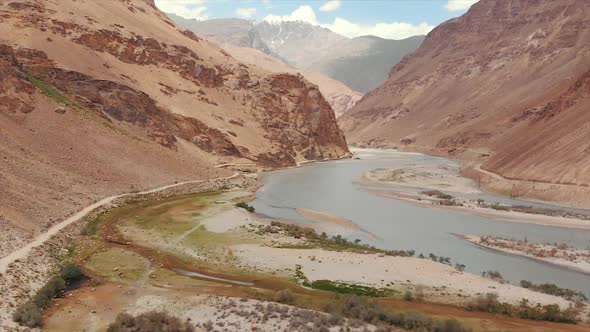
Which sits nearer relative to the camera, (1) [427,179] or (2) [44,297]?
(2) [44,297]

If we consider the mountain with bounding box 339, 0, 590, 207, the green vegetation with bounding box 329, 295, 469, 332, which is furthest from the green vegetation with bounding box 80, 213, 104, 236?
the mountain with bounding box 339, 0, 590, 207

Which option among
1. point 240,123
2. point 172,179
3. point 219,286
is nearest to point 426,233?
point 219,286

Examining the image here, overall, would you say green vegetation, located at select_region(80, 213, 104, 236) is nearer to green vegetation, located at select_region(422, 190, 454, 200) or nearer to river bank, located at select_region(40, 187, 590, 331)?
river bank, located at select_region(40, 187, 590, 331)

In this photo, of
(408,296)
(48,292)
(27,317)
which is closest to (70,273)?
(48,292)

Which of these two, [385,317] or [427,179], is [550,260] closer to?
[385,317]

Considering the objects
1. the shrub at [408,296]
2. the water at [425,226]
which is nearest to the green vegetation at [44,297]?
the shrub at [408,296]

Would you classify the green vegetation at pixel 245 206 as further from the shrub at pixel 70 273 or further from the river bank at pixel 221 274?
the shrub at pixel 70 273
